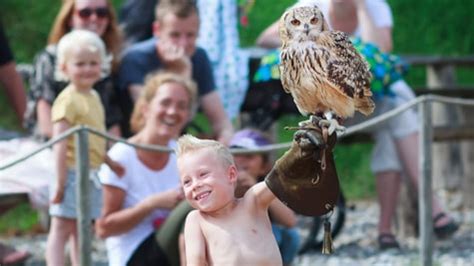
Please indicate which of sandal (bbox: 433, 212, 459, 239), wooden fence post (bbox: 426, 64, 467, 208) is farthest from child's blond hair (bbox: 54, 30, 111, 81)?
wooden fence post (bbox: 426, 64, 467, 208)

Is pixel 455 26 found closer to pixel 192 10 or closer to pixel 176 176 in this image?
pixel 192 10

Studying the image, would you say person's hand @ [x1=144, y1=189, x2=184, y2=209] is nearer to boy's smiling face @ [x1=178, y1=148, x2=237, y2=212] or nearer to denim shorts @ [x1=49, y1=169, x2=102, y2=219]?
denim shorts @ [x1=49, y1=169, x2=102, y2=219]

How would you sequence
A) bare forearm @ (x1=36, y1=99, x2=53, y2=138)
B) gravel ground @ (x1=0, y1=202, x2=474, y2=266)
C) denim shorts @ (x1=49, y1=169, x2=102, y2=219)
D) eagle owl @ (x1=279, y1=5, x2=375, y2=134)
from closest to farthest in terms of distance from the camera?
eagle owl @ (x1=279, y1=5, x2=375, y2=134) → denim shorts @ (x1=49, y1=169, x2=102, y2=219) → bare forearm @ (x1=36, y1=99, x2=53, y2=138) → gravel ground @ (x1=0, y1=202, x2=474, y2=266)

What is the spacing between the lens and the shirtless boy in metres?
3.95

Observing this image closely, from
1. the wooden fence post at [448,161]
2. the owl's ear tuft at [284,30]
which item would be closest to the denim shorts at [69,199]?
the owl's ear tuft at [284,30]

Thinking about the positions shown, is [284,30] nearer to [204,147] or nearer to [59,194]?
[204,147]

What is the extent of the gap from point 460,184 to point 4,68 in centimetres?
426

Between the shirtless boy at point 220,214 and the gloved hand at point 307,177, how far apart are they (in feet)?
0.55

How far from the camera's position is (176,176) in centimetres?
623

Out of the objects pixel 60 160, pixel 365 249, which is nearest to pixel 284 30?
pixel 60 160

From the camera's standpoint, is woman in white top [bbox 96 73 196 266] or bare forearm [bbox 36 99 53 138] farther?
bare forearm [bbox 36 99 53 138]

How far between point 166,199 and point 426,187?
1283mm

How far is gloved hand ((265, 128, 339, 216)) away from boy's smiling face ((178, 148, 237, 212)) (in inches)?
6.6

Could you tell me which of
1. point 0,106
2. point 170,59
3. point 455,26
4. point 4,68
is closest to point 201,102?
point 170,59
